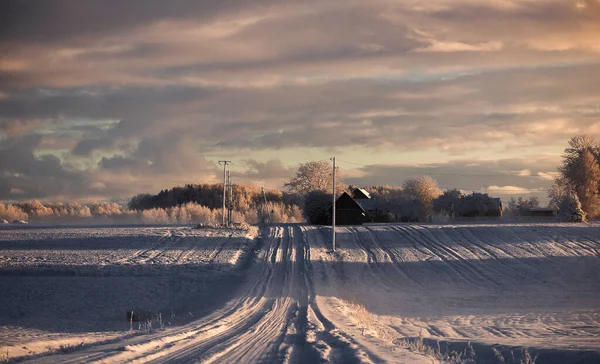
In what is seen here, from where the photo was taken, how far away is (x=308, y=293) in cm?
3869

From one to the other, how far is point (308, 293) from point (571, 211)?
189 feet

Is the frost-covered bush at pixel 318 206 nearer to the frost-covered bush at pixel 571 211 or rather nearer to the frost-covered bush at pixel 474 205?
the frost-covered bush at pixel 474 205

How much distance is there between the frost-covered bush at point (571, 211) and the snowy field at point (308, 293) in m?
10.2

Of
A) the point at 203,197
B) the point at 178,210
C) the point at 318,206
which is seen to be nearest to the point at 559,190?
the point at 318,206

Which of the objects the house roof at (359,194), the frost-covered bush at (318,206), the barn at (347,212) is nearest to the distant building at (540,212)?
the house roof at (359,194)

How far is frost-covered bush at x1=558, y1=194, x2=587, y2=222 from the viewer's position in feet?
277

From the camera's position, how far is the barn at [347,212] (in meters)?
91.8

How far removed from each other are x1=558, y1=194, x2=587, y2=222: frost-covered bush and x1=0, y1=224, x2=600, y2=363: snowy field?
33.3 ft

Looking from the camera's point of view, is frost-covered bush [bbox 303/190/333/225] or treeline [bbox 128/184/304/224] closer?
frost-covered bush [bbox 303/190/333/225]

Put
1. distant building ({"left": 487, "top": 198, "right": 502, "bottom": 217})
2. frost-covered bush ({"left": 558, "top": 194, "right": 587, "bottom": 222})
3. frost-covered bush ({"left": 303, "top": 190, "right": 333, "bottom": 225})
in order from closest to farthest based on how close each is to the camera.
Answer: frost-covered bush ({"left": 558, "top": 194, "right": 587, "bottom": 222})
frost-covered bush ({"left": 303, "top": 190, "right": 333, "bottom": 225})
distant building ({"left": 487, "top": 198, "right": 502, "bottom": 217})

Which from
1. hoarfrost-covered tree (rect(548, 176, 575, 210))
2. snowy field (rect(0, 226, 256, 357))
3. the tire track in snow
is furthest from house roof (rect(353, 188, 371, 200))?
the tire track in snow

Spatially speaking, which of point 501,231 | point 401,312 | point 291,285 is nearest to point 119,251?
point 291,285

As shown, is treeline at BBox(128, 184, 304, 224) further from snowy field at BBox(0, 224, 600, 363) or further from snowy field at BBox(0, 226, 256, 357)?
snowy field at BBox(0, 226, 256, 357)

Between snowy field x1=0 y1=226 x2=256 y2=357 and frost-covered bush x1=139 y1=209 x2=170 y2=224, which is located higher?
frost-covered bush x1=139 y1=209 x2=170 y2=224
